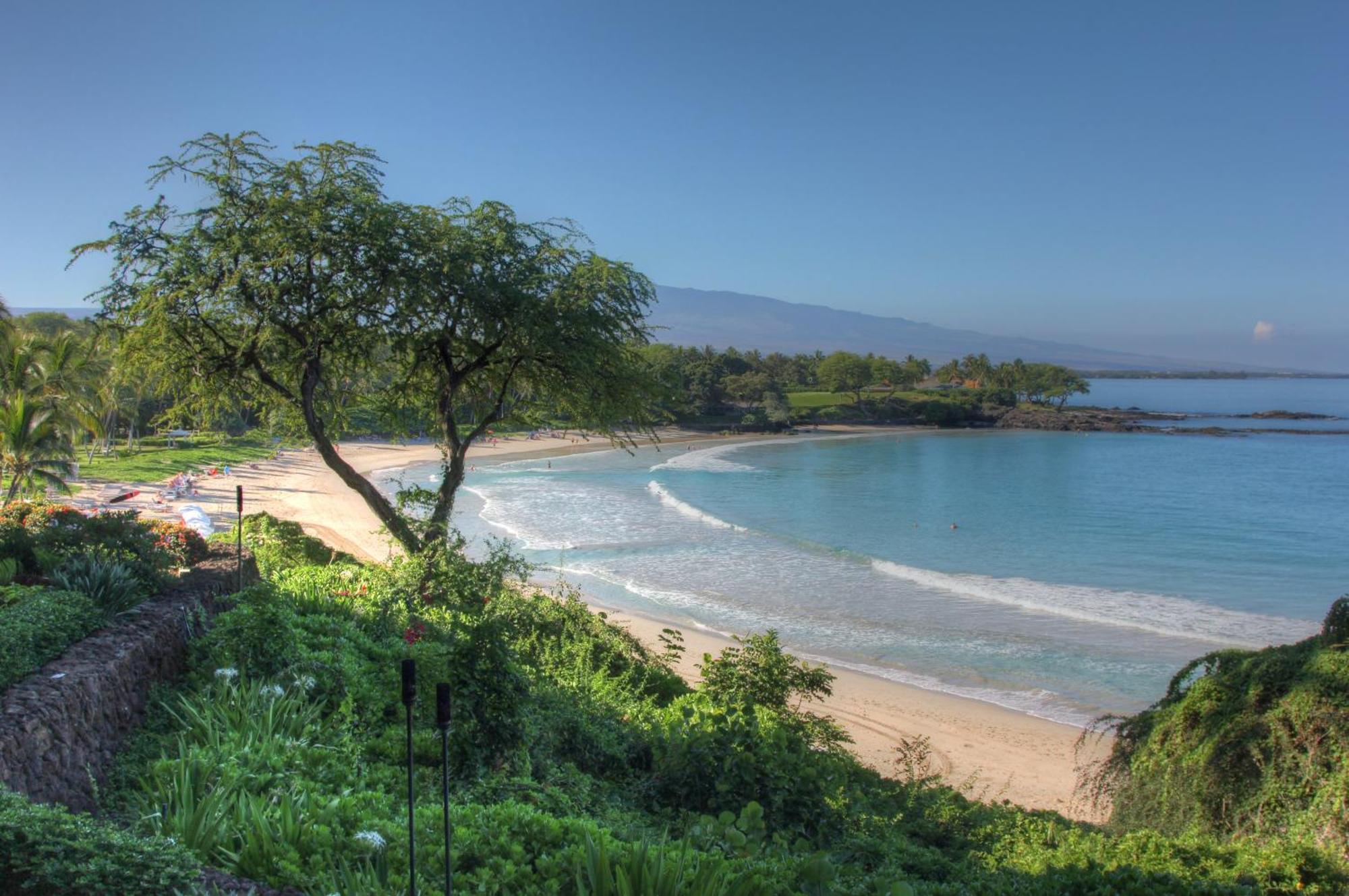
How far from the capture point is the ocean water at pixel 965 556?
1928cm

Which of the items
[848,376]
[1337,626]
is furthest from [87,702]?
[848,376]

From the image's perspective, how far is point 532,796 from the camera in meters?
4.93

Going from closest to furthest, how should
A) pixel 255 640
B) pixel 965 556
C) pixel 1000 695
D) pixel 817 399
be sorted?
pixel 255 640, pixel 1000 695, pixel 965 556, pixel 817 399

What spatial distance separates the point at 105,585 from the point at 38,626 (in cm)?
121

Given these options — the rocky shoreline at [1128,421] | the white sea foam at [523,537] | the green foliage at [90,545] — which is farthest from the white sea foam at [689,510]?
the rocky shoreline at [1128,421]

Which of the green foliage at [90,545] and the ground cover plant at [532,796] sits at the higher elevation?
the green foliage at [90,545]

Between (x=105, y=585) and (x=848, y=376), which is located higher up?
(x=848, y=376)

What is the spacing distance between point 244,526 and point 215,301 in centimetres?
892

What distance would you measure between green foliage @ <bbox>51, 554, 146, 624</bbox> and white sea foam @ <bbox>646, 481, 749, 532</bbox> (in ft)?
95.7

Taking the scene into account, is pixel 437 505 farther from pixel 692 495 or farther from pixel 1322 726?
pixel 692 495

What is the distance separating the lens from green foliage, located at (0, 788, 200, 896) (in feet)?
9.28

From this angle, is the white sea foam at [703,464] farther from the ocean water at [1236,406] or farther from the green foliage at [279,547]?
the ocean water at [1236,406]

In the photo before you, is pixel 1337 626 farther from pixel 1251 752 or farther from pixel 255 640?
pixel 255 640

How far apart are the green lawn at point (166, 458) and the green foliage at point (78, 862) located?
3361 cm
